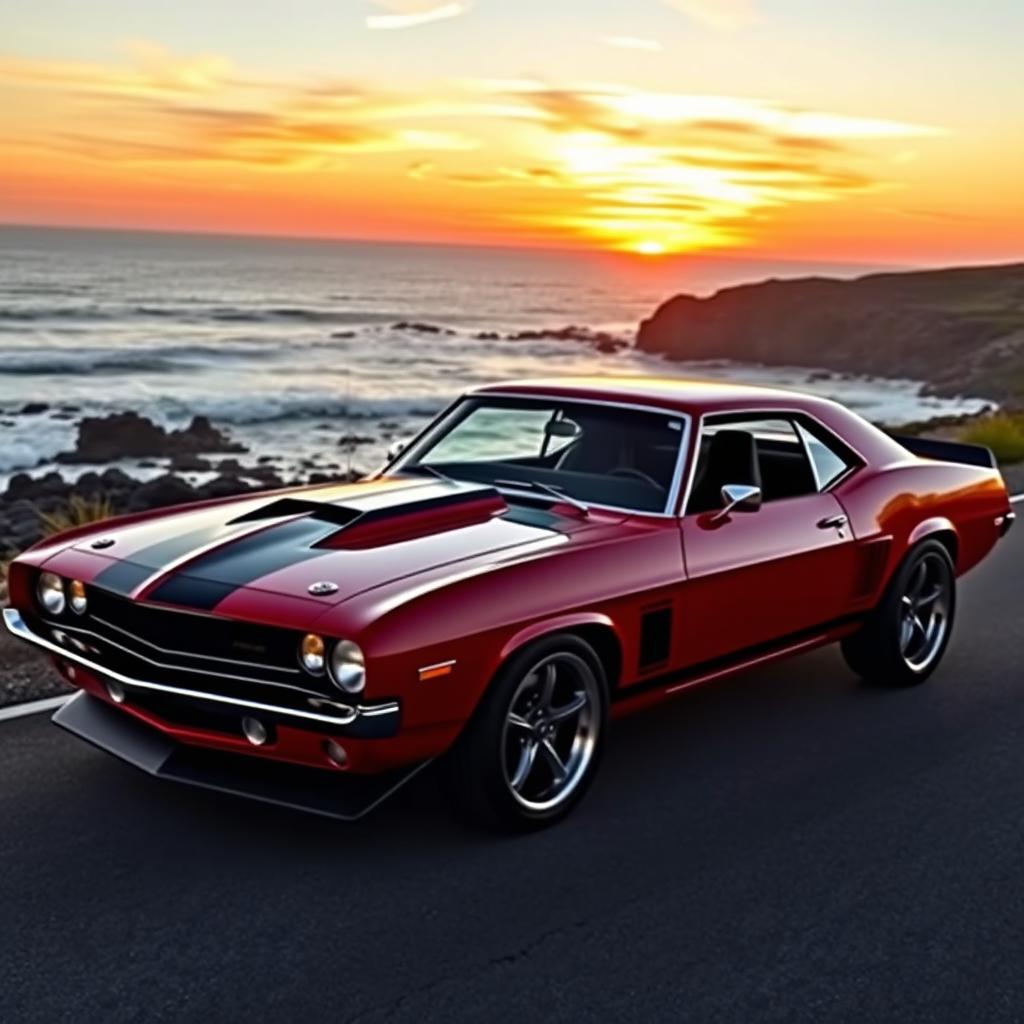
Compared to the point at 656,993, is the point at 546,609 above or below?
above

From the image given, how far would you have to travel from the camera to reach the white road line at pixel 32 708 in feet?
19.0

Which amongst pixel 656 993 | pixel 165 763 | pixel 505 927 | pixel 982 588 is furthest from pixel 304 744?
pixel 982 588

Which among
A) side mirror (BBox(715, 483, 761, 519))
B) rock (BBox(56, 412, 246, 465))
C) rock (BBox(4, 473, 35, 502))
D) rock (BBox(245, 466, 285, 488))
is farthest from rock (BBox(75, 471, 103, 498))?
side mirror (BBox(715, 483, 761, 519))

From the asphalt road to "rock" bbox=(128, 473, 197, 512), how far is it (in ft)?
34.9

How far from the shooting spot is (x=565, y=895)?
13.8 ft

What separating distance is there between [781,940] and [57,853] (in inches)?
89.9

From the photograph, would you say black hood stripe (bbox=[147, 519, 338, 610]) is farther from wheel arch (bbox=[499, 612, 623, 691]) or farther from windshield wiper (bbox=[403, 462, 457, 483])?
windshield wiper (bbox=[403, 462, 457, 483])

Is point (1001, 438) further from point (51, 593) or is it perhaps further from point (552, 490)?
point (51, 593)

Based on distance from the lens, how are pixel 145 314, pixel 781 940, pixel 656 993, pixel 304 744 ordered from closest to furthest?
pixel 656 993, pixel 781 940, pixel 304 744, pixel 145 314

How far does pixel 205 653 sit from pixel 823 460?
3167 mm

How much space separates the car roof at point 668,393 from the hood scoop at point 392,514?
79 cm

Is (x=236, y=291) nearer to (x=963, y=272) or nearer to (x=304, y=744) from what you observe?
(x=963, y=272)

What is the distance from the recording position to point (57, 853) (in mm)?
4418

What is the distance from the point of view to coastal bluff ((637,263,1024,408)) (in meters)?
58.5
